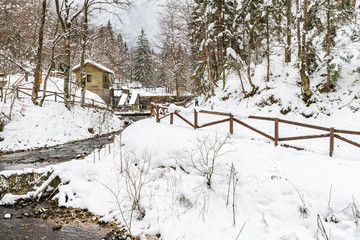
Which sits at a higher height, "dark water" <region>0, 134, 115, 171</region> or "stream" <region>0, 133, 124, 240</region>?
"dark water" <region>0, 134, 115, 171</region>

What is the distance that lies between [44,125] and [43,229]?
1185cm

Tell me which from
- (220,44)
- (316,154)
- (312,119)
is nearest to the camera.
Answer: (316,154)

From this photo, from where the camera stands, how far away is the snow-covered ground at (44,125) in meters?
13.3

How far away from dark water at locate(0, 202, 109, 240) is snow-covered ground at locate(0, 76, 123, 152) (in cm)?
823

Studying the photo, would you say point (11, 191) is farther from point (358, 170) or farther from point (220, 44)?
point (220, 44)

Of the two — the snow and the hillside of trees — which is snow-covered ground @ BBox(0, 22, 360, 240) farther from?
the snow

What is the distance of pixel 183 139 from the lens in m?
7.93

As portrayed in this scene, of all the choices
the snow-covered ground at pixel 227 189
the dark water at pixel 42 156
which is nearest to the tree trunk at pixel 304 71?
the snow-covered ground at pixel 227 189

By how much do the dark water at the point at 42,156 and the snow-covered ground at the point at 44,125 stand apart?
115cm

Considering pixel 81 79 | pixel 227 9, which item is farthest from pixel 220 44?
pixel 81 79

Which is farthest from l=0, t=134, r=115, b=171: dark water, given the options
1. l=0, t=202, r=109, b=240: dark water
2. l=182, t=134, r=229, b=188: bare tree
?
l=182, t=134, r=229, b=188: bare tree

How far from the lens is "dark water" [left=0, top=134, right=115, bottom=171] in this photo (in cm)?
990

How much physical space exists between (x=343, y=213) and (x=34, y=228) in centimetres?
734

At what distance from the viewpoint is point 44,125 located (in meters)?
15.4
